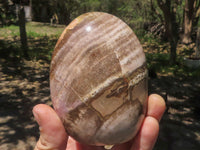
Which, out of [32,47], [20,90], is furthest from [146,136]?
[32,47]

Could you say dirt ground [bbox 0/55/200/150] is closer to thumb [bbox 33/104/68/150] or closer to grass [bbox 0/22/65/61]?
grass [bbox 0/22/65/61]

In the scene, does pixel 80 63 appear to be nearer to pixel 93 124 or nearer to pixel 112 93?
pixel 112 93

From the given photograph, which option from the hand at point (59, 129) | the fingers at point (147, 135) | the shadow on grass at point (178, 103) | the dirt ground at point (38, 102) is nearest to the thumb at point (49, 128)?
the hand at point (59, 129)

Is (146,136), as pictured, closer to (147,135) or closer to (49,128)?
(147,135)

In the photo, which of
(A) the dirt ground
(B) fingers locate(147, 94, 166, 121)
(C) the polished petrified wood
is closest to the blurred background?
(A) the dirt ground

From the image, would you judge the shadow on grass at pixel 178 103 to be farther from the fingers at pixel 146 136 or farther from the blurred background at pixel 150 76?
the fingers at pixel 146 136

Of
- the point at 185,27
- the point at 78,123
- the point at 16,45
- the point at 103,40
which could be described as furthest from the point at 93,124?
the point at 185,27
